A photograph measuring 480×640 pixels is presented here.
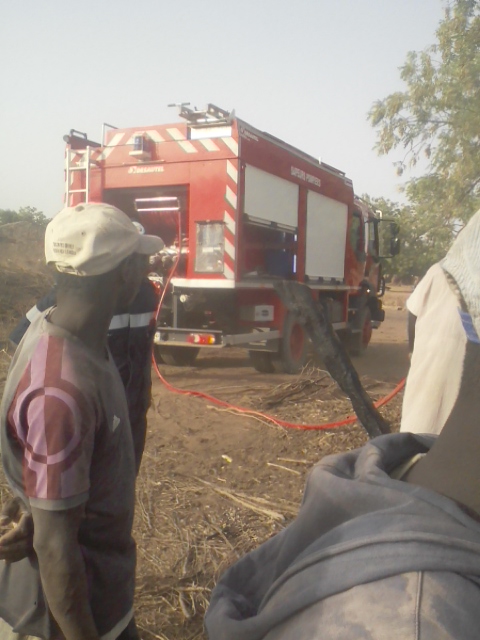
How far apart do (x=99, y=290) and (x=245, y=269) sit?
654cm

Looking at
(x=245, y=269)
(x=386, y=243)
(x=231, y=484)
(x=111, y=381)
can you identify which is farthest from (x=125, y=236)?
(x=386, y=243)

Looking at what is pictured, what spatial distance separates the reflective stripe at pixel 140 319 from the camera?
9.97ft

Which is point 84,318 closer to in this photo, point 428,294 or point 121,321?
point 121,321

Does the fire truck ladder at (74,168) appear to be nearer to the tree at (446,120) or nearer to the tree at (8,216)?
the tree at (446,120)

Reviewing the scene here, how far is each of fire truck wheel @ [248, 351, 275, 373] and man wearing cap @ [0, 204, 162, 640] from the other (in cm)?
710

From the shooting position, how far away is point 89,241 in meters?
1.84

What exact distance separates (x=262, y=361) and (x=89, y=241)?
7.41m

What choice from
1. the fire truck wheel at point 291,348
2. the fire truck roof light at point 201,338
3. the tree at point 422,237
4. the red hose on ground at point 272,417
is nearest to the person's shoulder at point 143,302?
the red hose on ground at point 272,417

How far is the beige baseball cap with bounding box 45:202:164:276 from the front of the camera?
1822mm

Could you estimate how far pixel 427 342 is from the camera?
8.21ft

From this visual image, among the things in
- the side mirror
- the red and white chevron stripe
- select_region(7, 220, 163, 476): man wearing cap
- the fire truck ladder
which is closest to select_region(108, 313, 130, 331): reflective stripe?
select_region(7, 220, 163, 476): man wearing cap

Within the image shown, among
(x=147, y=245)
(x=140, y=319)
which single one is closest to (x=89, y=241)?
(x=147, y=245)

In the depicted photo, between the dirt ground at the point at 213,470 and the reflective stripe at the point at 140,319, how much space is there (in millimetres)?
1335

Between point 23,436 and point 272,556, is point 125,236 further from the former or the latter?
point 272,556
